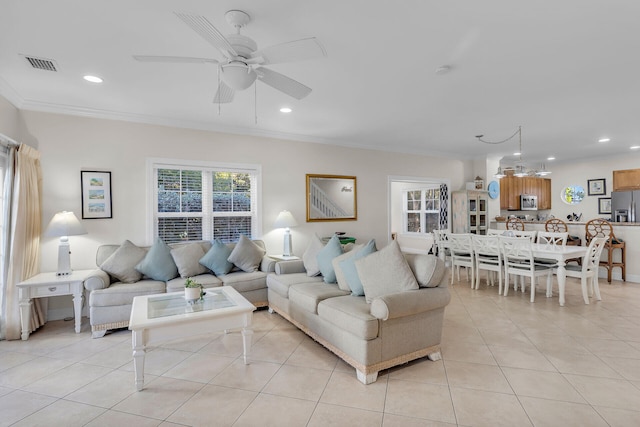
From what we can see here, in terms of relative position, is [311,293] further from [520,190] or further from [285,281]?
[520,190]

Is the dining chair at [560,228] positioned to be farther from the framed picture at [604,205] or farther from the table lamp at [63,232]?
the table lamp at [63,232]

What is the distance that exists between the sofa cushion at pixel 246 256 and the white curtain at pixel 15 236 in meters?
2.10

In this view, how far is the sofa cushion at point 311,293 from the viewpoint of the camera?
314 centimetres

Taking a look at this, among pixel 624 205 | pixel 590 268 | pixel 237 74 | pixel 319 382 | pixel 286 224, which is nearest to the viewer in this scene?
pixel 237 74

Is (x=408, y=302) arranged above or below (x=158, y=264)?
below

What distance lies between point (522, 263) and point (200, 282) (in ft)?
15.1

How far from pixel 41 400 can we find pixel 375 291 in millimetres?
2536

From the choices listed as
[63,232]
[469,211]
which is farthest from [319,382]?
[469,211]

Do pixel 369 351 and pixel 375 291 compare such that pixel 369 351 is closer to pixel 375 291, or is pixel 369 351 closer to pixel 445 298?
pixel 375 291

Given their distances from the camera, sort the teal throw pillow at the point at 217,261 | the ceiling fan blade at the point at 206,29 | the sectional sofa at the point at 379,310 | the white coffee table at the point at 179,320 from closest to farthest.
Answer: the ceiling fan blade at the point at 206,29 < the white coffee table at the point at 179,320 < the sectional sofa at the point at 379,310 < the teal throw pillow at the point at 217,261

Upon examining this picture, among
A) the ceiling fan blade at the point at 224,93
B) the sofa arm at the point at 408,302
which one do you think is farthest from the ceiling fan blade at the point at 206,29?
the sofa arm at the point at 408,302

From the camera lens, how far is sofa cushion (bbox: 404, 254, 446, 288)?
2.83 meters

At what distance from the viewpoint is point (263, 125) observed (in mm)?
4922

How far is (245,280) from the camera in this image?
4.14 metres
